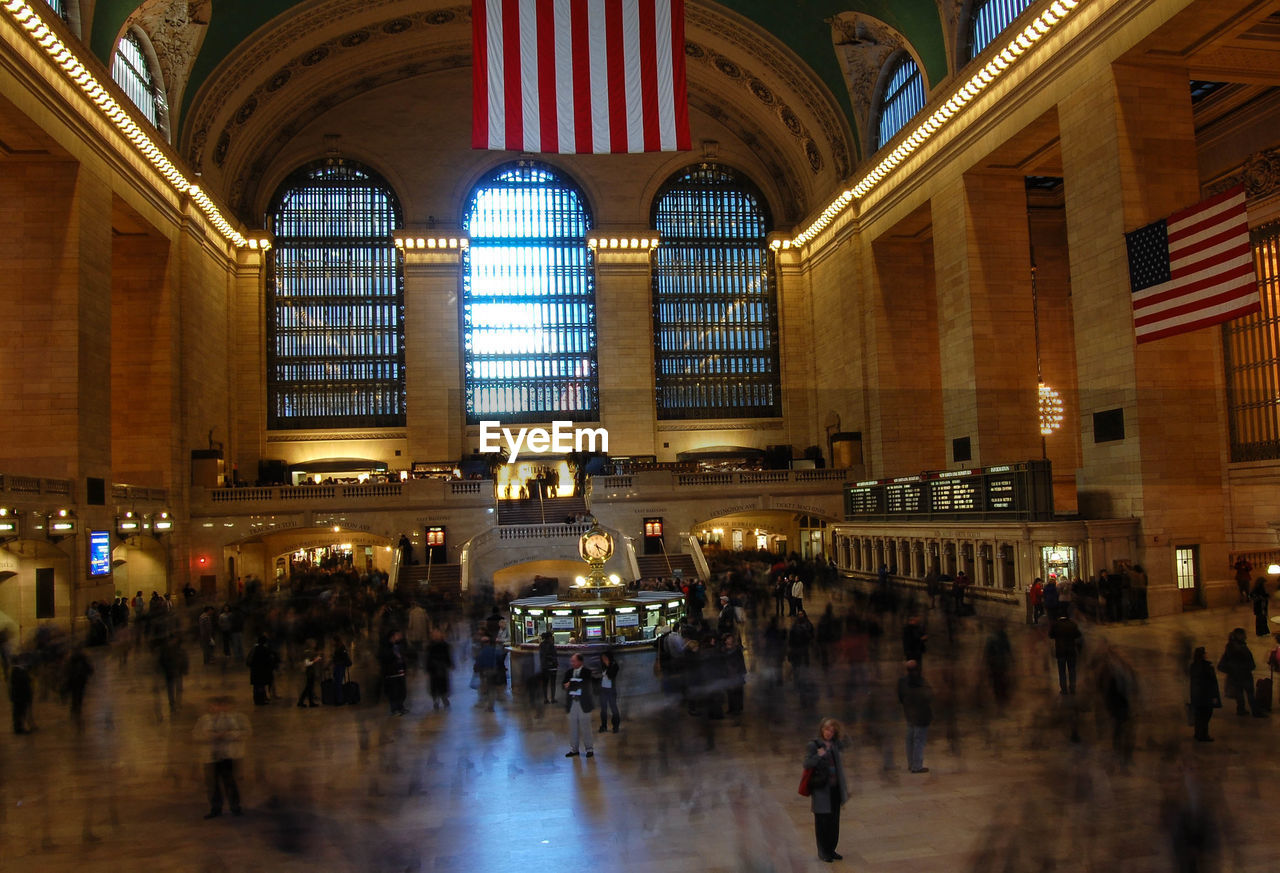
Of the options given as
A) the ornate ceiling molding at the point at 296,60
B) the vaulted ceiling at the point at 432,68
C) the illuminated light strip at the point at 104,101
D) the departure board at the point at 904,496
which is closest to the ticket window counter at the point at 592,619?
the departure board at the point at 904,496

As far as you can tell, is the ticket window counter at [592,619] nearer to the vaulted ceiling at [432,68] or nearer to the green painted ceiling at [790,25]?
the green painted ceiling at [790,25]

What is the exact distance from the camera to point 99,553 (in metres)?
Answer: 24.8

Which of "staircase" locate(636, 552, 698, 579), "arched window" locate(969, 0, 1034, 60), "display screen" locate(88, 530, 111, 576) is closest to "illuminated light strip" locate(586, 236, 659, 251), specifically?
"staircase" locate(636, 552, 698, 579)

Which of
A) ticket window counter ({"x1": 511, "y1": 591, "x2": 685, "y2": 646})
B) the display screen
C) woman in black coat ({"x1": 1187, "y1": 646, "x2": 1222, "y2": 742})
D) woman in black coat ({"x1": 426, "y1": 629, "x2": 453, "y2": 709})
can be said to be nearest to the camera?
woman in black coat ({"x1": 1187, "y1": 646, "x2": 1222, "y2": 742})

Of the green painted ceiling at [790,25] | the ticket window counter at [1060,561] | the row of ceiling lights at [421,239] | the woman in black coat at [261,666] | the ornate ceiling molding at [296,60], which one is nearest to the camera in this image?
the woman in black coat at [261,666]

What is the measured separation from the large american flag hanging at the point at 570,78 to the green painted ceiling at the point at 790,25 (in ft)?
35.1

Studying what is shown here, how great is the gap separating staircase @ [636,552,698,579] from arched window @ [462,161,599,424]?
1181 cm

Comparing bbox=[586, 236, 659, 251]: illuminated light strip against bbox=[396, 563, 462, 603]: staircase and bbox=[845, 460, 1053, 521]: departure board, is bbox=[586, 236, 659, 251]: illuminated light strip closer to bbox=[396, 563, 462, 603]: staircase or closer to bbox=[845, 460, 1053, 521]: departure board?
bbox=[845, 460, 1053, 521]: departure board

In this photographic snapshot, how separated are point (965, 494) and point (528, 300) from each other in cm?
2230

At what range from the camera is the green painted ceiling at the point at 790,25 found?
26.1 meters

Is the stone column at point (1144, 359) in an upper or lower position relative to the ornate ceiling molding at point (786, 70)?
lower

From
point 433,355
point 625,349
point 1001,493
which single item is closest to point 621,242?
point 625,349

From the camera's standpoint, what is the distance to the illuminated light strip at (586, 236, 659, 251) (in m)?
41.5

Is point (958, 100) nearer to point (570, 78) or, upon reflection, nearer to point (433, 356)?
point (570, 78)
